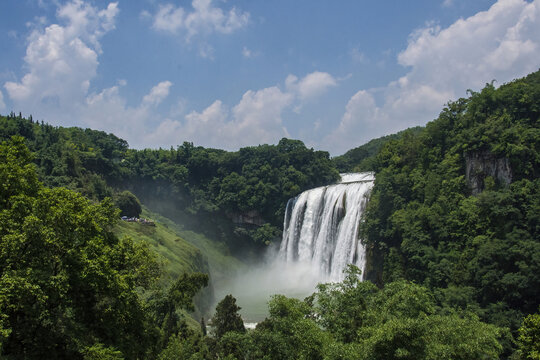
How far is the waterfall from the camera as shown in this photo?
4906cm

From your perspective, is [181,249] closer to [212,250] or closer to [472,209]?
[212,250]

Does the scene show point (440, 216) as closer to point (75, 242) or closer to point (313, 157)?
point (75, 242)

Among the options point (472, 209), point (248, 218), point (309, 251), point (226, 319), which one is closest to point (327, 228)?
point (309, 251)

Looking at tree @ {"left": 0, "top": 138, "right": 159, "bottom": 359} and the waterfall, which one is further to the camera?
the waterfall

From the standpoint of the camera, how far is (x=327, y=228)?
54281mm

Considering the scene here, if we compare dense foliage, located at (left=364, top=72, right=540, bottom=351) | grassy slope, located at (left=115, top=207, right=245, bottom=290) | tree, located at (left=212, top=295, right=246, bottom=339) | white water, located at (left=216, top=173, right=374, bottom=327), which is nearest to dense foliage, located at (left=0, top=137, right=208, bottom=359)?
tree, located at (left=212, top=295, right=246, bottom=339)

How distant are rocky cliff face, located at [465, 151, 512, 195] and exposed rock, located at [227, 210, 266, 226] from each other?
1643 inches

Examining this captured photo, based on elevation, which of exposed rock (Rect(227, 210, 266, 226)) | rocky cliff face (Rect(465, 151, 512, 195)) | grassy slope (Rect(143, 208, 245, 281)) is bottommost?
grassy slope (Rect(143, 208, 245, 281))

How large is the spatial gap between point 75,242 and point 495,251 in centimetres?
2977

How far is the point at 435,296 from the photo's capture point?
108 ft

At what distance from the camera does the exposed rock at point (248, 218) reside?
75.3m

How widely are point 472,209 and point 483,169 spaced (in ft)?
15.1

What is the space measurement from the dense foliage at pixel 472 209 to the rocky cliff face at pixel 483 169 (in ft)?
0.33

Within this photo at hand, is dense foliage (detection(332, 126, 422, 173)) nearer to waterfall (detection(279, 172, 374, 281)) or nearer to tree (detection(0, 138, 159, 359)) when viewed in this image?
waterfall (detection(279, 172, 374, 281))
